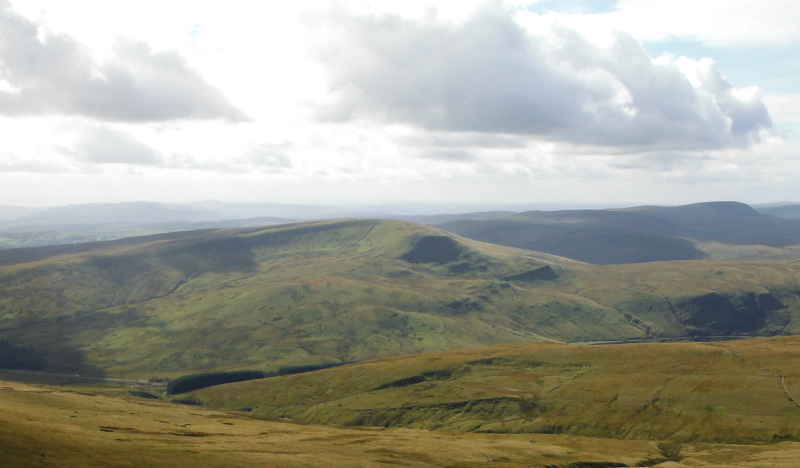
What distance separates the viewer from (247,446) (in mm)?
118312

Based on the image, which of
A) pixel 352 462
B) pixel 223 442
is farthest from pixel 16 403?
pixel 352 462

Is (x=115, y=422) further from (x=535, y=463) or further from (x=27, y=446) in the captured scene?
(x=535, y=463)

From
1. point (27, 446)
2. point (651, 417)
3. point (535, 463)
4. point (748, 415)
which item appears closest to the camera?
point (27, 446)

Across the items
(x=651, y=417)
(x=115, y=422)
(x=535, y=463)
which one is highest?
(x=115, y=422)

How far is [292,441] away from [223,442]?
1975 centimetres

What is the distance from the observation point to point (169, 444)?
105688 millimetres

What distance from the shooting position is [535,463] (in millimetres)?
134000

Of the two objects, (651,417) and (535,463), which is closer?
(535,463)

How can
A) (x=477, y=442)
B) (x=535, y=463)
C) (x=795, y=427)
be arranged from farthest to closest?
(x=795, y=427)
(x=477, y=442)
(x=535, y=463)

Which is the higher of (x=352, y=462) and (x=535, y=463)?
(x=352, y=462)

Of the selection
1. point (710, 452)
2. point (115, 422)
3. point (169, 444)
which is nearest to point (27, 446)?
Answer: point (169, 444)

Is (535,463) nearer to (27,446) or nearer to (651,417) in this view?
(651,417)

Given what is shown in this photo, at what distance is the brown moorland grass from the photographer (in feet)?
278

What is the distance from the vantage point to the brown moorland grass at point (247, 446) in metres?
84.9
